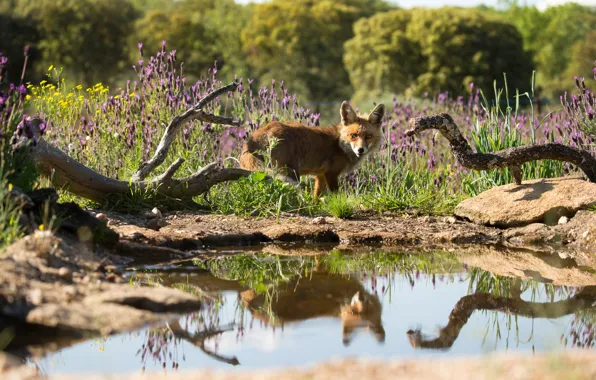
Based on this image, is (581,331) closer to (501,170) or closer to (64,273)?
(64,273)

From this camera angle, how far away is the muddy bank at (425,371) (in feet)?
9.23

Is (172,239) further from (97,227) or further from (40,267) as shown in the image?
(40,267)

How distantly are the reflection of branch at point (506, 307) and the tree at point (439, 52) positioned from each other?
2518cm

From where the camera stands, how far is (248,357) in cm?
350

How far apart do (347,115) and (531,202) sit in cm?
276

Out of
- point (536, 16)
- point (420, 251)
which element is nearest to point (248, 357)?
point (420, 251)

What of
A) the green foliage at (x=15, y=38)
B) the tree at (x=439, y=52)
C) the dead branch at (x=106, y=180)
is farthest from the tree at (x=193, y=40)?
the dead branch at (x=106, y=180)

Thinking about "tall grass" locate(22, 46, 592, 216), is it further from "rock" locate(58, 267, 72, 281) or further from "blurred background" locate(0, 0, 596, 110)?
"blurred background" locate(0, 0, 596, 110)

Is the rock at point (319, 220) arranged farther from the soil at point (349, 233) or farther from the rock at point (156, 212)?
the rock at point (156, 212)

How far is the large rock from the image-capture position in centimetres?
677

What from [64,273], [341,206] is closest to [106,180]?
[341,206]

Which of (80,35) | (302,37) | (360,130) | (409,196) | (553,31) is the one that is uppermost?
(553,31)

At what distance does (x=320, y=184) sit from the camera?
891cm

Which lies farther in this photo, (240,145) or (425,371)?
(240,145)
